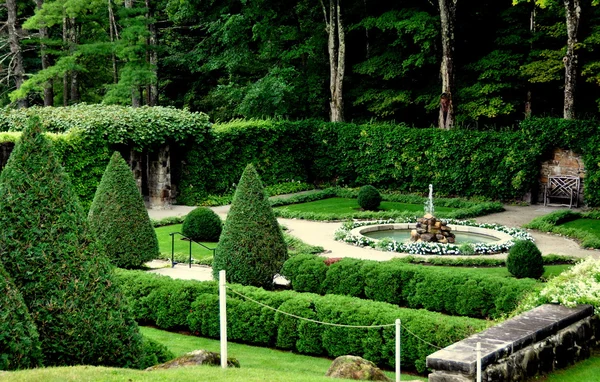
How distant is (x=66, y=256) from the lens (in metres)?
9.04

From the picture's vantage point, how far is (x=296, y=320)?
46.3 feet

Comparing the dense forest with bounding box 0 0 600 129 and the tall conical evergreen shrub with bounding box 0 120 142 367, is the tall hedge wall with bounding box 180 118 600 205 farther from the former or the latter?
the tall conical evergreen shrub with bounding box 0 120 142 367

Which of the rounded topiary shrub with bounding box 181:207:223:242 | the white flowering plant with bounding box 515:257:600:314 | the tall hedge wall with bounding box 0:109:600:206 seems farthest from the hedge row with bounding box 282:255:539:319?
the tall hedge wall with bounding box 0:109:600:206

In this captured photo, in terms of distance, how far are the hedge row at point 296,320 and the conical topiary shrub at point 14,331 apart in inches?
155

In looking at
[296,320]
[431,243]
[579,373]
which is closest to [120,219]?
[296,320]

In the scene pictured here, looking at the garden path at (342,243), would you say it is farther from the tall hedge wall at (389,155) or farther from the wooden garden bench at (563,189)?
the tall hedge wall at (389,155)

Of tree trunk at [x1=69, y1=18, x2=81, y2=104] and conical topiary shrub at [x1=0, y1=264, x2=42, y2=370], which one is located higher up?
tree trunk at [x1=69, y1=18, x2=81, y2=104]

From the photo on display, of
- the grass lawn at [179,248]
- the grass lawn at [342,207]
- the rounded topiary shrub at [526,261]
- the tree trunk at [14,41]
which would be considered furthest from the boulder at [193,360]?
the tree trunk at [14,41]

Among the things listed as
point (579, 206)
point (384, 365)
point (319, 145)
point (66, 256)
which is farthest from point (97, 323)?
point (319, 145)

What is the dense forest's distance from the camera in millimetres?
34969

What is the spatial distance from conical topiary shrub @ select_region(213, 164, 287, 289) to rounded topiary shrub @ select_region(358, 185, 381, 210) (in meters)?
12.3

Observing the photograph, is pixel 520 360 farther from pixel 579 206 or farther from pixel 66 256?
pixel 579 206

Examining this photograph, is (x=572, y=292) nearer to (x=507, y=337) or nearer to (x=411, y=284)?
(x=507, y=337)

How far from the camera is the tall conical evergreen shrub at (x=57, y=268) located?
29.2 feet
